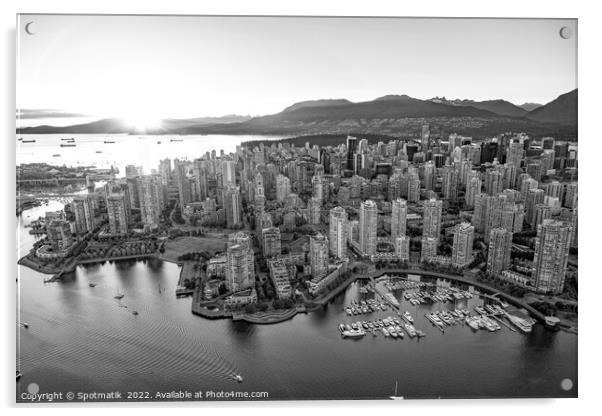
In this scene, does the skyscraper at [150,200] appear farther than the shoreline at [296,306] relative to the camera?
Yes

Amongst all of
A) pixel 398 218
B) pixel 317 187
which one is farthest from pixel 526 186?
pixel 317 187

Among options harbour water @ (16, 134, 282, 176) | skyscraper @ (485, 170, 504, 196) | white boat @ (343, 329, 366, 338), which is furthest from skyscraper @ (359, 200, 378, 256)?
skyscraper @ (485, 170, 504, 196)

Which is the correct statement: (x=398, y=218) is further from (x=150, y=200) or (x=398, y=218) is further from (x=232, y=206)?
(x=150, y=200)

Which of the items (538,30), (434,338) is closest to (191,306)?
(434,338)

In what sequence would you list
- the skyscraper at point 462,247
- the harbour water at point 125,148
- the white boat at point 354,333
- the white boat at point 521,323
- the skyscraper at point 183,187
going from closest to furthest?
the harbour water at point 125,148 → the white boat at point 354,333 → the white boat at point 521,323 → the skyscraper at point 462,247 → the skyscraper at point 183,187

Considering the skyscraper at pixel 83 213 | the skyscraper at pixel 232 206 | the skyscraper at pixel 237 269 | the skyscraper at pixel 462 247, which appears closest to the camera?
the skyscraper at pixel 237 269

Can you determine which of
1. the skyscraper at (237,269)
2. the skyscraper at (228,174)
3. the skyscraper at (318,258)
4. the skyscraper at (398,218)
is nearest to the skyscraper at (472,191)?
the skyscraper at (398,218)

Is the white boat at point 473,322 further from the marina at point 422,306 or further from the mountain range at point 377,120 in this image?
the mountain range at point 377,120

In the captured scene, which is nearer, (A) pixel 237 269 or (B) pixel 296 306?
(B) pixel 296 306
